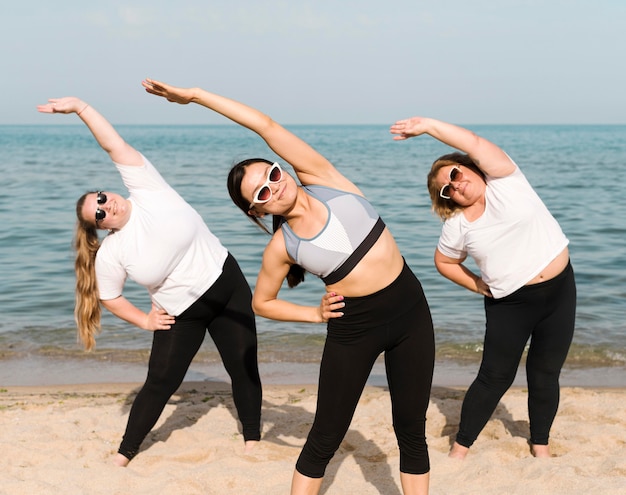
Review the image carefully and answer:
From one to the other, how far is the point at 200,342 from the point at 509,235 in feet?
6.55

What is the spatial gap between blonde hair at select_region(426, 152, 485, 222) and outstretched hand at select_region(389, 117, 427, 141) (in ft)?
2.14

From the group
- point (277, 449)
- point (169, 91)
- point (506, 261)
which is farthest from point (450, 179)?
point (277, 449)

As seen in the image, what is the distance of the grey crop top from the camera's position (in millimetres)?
3357

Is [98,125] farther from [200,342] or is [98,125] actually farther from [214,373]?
[214,373]

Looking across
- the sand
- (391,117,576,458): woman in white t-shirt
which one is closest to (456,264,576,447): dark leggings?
(391,117,576,458): woman in white t-shirt

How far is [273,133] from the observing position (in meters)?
3.40

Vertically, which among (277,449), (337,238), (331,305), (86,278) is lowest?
(277,449)

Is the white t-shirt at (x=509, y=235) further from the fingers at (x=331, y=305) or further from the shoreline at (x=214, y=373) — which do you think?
the shoreline at (x=214, y=373)

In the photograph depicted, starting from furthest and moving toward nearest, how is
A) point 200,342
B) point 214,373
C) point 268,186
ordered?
1. point 214,373
2. point 200,342
3. point 268,186

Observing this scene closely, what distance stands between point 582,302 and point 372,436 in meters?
5.67

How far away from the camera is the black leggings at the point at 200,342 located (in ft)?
15.7

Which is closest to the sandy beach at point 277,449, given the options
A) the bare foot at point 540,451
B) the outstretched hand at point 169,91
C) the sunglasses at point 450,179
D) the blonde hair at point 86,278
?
the bare foot at point 540,451

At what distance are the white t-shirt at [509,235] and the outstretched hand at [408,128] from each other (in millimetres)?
796

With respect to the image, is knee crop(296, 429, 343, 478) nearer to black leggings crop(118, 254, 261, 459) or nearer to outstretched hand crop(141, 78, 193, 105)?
black leggings crop(118, 254, 261, 459)
